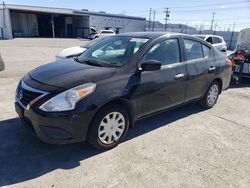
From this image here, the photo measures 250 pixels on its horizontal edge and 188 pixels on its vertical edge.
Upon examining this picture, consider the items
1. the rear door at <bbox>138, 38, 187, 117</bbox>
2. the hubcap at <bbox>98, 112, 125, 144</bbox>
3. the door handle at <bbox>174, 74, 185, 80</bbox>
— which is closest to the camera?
the hubcap at <bbox>98, 112, 125, 144</bbox>

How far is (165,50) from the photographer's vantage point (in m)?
3.81

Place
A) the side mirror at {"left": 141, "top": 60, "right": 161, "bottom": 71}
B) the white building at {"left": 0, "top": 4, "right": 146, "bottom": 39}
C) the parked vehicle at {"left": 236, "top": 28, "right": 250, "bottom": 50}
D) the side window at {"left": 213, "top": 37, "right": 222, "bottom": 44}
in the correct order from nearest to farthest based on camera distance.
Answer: the side mirror at {"left": 141, "top": 60, "right": 161, "bottom": 71}, the parked vehicle at {"left": 236, "top": 28, "right": 250, "bottom": 50}, the side window at {"left": 213, "top": 37, "right": 222, "bottom": 44}, the white building at {"left": 0, "top": 4, "right": 146, "bottom": 39}

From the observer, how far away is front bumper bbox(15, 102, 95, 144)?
270 cm

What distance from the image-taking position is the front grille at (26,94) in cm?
281

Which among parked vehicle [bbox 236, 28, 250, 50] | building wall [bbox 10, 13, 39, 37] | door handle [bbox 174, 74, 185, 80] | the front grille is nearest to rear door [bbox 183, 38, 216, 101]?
door handle [bbox 174, 74, 185, 80]

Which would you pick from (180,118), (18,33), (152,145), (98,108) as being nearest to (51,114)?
(98,108)

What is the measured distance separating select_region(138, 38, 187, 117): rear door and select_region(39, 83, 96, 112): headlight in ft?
3.12

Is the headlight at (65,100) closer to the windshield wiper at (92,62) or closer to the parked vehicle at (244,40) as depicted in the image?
the windshield wiper at (92,62)

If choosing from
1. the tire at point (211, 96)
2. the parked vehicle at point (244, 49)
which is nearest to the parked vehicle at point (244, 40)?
the parked vehicle at point (244, 49)

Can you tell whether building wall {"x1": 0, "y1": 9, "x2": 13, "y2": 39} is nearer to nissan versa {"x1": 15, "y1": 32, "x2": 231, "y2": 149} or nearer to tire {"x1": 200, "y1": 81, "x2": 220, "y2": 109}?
nissan versa {"x1": 15, "y1": 32, "x2": 231, "y2": 149}

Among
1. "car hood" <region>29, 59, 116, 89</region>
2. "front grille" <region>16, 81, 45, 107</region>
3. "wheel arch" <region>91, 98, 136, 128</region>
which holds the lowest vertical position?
"wheel arch" <region>91, 98, 136, 128</region>

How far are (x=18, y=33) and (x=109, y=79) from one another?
3801cm

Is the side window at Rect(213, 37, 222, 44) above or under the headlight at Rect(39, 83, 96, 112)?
above

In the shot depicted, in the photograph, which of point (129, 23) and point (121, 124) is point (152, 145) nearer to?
point (121, 124)
